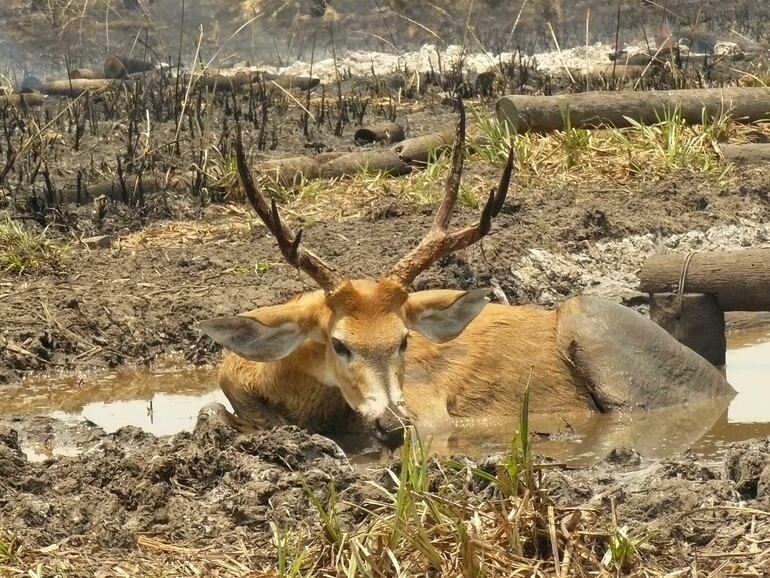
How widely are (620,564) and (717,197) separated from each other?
908 centimetres

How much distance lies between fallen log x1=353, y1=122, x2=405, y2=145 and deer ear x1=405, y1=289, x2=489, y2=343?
344 inches

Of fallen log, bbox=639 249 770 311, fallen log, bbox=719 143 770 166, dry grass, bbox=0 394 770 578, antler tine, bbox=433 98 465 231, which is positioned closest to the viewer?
dry grass, bbox=0 394 770 578

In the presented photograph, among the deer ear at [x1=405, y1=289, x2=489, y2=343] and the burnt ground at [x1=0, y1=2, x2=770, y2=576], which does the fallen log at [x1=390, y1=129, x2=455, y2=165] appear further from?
the deer ear at [x1=405, y1=289, x2=489, y2=343]

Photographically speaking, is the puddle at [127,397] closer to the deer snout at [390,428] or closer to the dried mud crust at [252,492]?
the deer snout at [390,428]

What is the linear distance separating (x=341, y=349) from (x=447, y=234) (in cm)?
92

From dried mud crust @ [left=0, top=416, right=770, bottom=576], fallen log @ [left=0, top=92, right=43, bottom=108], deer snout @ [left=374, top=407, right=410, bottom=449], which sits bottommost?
fallen log @ [left=0, top=92, right=43, bottom=108]

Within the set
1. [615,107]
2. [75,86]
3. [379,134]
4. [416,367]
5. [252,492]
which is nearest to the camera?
[252,492]

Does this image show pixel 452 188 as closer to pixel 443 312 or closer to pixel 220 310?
pixel 443 312

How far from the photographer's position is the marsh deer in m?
7.70

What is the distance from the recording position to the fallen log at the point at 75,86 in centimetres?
2061

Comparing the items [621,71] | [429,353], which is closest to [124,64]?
[621,71]

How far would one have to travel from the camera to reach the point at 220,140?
14.8 metres

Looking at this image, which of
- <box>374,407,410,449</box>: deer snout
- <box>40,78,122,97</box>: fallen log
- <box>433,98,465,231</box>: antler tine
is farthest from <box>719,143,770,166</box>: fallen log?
<box>40,78,122,97</box>: fallen log

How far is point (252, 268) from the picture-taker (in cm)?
1172
